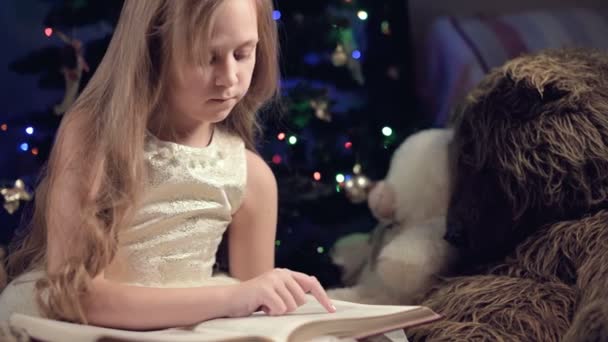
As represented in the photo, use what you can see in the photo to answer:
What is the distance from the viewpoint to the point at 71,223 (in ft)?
3.50

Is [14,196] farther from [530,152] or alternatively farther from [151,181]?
[530,152]

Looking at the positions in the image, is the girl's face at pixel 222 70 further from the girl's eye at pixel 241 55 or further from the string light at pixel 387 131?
the string light at pixel 387 131

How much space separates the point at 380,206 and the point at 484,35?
1.97 ft

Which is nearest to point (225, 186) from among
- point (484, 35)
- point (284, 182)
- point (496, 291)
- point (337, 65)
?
point (496, 291)

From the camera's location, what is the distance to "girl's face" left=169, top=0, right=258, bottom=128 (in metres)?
1.08

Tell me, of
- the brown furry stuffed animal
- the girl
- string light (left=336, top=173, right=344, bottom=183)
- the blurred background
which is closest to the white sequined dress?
the girl

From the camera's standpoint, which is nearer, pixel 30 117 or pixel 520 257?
pixel 520 257

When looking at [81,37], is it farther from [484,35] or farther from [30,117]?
[484,35]

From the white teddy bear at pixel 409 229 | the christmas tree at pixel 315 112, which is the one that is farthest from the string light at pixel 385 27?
the white teddy bear at pixel 409 229

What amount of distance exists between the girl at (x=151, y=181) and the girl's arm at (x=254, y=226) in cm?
6

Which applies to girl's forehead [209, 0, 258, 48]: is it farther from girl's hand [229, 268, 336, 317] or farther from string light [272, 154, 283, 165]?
string light [272, 154, 283, 165]

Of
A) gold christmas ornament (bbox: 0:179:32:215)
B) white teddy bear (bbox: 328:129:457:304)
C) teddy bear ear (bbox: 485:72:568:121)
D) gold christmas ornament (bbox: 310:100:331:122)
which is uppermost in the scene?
teddy bear ear (bbox: 485:72:568:121)

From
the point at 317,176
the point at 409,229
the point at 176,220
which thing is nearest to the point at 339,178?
the point at 317,176

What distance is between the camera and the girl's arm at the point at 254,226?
131 centimetres
